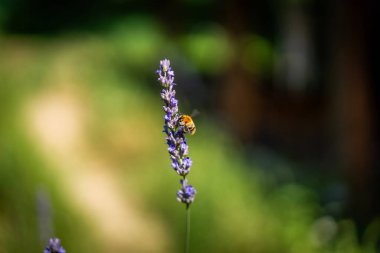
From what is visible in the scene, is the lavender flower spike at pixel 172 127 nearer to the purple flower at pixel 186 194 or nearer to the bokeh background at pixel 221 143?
the purple flower at pixel 186 194

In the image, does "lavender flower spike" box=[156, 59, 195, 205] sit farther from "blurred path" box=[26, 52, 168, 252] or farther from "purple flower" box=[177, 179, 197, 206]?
"blurred path" box=[26, 52, 168, 252]

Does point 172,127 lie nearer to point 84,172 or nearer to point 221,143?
point 221,143

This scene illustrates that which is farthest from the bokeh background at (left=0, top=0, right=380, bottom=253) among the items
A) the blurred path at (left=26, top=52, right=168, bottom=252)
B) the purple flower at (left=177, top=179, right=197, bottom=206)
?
the purple flower at (left=177, top=179, right=197, bottom=206)

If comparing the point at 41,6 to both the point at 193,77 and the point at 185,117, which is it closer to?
the point at 193,77

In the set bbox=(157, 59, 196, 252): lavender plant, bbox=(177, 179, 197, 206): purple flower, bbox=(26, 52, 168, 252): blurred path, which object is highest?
bbox=(26, 52, 168, 252): blurred path

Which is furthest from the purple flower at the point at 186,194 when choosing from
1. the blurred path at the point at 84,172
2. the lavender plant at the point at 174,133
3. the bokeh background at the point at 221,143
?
the blurred path at the point at 84,172

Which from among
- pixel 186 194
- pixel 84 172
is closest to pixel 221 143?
pixel 84 172
